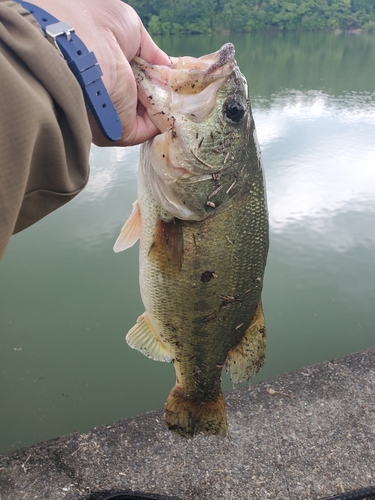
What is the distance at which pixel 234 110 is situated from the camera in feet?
4.75

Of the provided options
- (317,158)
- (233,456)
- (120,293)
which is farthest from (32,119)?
(317,158)

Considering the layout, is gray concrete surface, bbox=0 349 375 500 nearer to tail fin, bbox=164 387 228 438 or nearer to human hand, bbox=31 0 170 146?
tail fin, bbox=164 387 228 438

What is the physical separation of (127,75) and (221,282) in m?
0.86

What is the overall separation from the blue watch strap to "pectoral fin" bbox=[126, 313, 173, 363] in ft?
3.26

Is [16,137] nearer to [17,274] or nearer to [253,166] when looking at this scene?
[253,166]

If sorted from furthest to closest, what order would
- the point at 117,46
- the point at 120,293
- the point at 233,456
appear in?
the point at 120,293, the point at 233,456, the point at 117,46

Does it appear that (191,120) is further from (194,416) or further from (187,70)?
(194,416)

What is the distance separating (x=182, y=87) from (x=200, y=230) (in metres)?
0.54

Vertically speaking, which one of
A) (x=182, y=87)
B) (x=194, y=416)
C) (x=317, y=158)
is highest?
(x=182, y=87)

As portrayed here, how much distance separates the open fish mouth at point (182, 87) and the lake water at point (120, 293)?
2.52 m

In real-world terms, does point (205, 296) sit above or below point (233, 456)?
above

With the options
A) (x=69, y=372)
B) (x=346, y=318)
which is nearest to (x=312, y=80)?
(x=346, y=318)

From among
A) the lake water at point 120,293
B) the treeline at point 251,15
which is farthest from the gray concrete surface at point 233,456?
the treeline at point 251,15

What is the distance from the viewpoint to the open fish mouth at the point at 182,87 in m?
1.41
